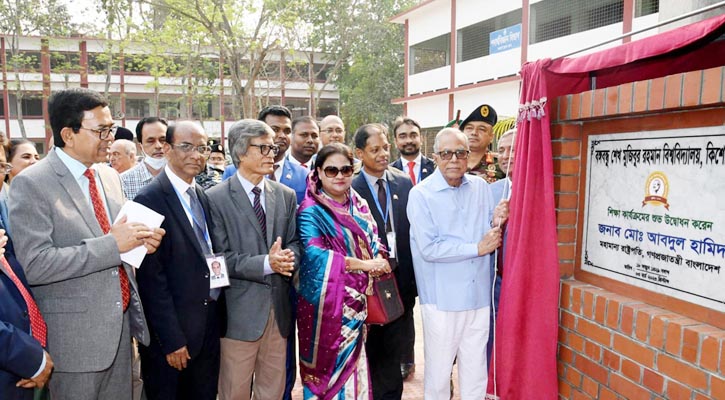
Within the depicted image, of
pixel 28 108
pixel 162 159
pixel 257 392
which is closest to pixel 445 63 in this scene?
pixel 162 159

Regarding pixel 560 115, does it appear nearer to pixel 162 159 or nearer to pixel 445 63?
pixel 162 159

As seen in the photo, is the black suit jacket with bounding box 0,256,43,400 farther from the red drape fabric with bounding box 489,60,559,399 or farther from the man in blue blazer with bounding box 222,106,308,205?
the red drape fabric with bounding box 489,60,559,399

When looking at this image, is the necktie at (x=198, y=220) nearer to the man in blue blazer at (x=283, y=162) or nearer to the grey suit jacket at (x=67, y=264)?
the grey suit jacket at (x=67, y=264)

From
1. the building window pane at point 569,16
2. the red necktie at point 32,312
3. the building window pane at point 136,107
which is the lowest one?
the red necktie at point 32,312

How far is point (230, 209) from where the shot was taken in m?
3.05

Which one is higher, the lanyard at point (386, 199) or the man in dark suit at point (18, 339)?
the lanyard at point (386, 199)

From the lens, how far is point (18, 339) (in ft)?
6.72

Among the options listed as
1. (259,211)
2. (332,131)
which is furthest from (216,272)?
(332,131)

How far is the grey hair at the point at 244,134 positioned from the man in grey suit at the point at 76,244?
73cm

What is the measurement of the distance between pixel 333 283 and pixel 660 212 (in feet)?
5.60

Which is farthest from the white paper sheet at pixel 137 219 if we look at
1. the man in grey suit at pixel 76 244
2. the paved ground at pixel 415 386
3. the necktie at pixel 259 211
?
the paved ground at pixel 415 386

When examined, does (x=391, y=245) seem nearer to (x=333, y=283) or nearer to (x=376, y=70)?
(x=333, y=283)

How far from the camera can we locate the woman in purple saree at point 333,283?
9.91 feet

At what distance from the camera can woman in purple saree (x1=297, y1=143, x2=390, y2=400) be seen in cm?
302
